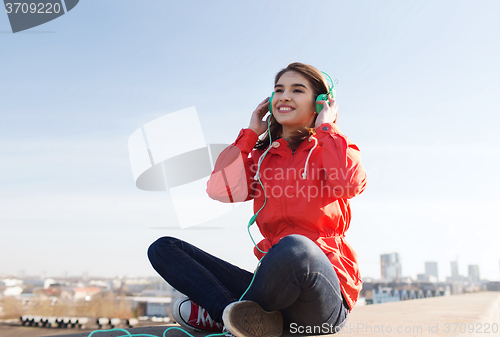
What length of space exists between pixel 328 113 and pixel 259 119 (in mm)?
518

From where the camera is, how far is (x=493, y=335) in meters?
2.17

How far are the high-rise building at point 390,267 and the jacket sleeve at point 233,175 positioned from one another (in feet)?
193

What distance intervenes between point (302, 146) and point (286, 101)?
34cm

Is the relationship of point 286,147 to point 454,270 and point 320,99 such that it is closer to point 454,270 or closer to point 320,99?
point 320,99

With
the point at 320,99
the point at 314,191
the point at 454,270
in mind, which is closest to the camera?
the point at 314,191

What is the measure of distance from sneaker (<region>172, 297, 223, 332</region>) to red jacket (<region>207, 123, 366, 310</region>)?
42 cm

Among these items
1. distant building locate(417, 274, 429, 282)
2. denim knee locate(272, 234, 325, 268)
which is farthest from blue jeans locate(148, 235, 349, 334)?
distant building locate(417, 274, 429, 282)

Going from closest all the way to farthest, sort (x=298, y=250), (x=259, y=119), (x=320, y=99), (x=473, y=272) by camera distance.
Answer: (x=298, y=250), (x=320, y=99), (x=259, y=119), (x=473, y=272)

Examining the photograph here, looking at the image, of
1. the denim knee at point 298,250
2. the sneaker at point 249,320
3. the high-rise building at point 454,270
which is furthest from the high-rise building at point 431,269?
the denim knee at point 298,250

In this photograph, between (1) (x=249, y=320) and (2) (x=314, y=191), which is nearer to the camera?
(1) (x=249, y=320)

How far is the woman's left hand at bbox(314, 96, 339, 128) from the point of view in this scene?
2.19m

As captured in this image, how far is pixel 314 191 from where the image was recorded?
6.47 feet

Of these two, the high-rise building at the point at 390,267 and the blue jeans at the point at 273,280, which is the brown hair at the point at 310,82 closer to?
the blue jeans at the point at 273,280

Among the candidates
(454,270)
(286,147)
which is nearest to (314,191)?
(286,147)
